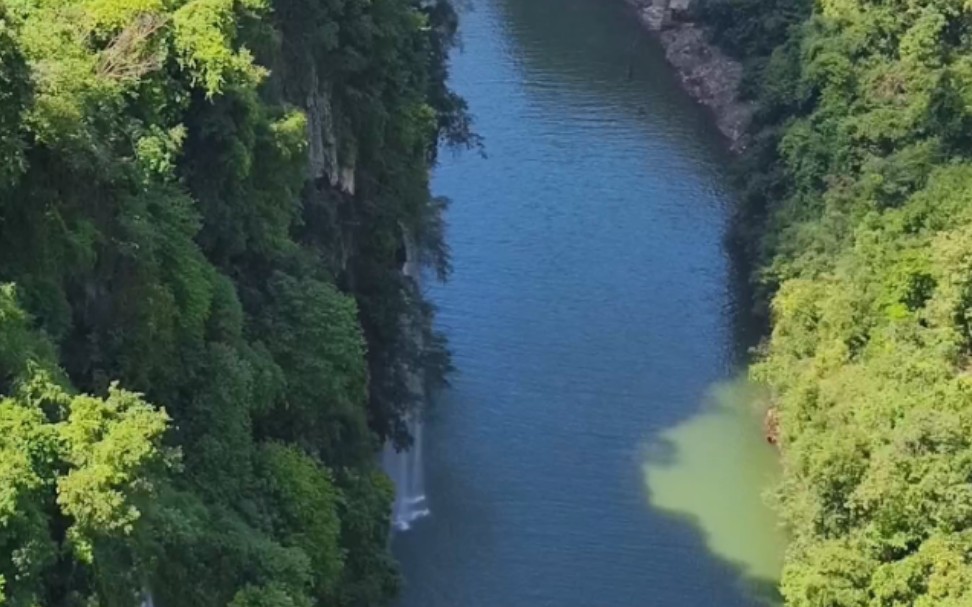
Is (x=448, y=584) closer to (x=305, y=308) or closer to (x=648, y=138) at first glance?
(x=305, y=308)

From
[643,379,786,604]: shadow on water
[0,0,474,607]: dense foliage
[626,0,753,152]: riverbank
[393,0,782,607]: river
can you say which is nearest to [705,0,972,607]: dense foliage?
[643,379,786,604]: shadow on water

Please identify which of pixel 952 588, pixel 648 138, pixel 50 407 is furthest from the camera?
pixel 648 138

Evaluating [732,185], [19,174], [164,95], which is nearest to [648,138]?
[732,185]

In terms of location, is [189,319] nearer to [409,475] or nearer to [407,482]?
[407,482]

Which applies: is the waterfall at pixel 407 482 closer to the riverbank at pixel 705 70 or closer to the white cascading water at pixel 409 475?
the white cascading water at pixel 409 475

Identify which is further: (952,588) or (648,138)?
(648,138)

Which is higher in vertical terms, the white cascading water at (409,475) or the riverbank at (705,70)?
the riverbank at (705,70)

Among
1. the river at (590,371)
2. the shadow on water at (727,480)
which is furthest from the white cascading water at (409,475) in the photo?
the shadow on water at (727,480)
